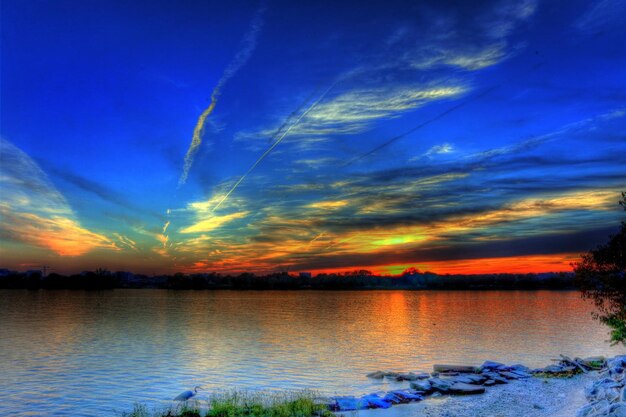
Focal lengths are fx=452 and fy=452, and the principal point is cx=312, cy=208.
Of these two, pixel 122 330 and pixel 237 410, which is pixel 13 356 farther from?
pixel 237 410

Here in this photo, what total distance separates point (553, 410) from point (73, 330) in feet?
273

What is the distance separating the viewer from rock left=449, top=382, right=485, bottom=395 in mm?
32438

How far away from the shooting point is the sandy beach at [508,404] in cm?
2625

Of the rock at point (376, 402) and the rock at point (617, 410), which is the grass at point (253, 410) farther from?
the rock at point (617, 410)

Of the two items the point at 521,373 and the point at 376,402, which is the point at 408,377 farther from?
the point at 376,402

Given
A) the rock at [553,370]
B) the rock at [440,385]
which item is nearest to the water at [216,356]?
the rock at [440,385]

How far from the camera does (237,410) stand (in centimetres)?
2623

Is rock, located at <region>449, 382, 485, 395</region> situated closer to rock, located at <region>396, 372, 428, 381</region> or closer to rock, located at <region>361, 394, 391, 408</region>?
rock, located at <region>396, 372, 428, 381</region>

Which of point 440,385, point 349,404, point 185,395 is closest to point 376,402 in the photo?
point 349,404

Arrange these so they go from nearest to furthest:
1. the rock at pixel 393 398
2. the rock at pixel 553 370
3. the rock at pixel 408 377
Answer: the rock at pixel 393 398
the rock at pixel 408 377
the rock at pixel 553 370

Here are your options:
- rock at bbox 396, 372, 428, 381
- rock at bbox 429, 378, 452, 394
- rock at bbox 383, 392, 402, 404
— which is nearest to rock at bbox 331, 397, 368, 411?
rock at bbox 383, 392, 402, 404

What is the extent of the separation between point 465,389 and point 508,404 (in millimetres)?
4306

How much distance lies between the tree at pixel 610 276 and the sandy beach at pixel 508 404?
5744 millimetres

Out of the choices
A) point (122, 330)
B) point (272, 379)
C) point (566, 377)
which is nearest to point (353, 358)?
point (272, 379)
